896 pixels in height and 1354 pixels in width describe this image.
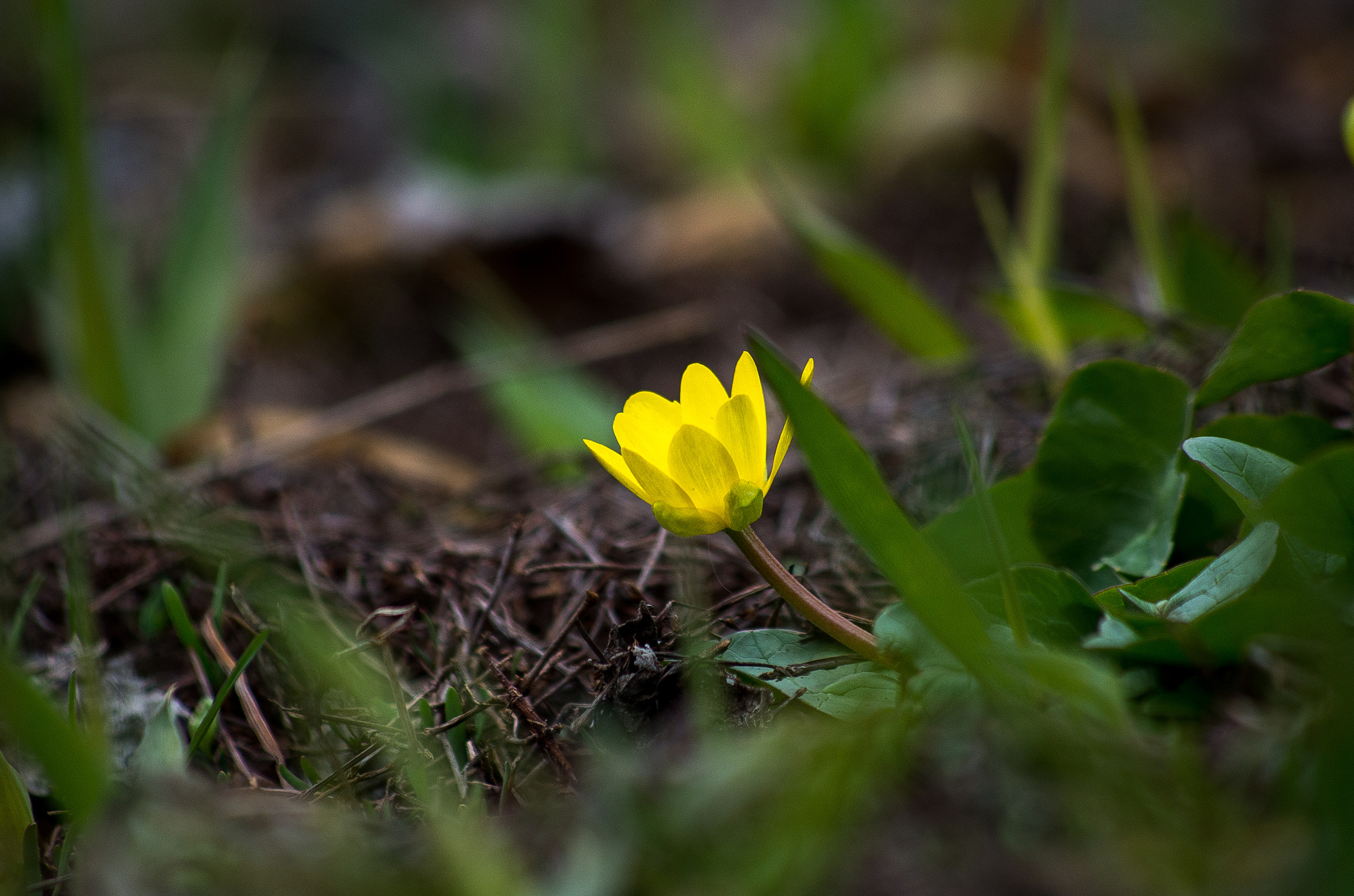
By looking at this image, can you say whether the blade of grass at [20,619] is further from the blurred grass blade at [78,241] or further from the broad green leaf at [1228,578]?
the broad green leaf at [1228,578]

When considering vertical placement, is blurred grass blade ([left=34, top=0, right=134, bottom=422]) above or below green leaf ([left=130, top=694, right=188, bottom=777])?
above

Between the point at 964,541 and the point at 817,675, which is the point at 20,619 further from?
the point at 964,541

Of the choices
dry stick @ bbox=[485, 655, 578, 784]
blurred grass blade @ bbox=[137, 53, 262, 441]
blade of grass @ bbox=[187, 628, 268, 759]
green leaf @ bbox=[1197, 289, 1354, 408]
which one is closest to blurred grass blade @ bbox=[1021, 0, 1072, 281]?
green leaf @ bbox=[1197, 289, 1354, 408]

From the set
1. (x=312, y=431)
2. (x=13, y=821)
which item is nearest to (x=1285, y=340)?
(x=13, y=821)

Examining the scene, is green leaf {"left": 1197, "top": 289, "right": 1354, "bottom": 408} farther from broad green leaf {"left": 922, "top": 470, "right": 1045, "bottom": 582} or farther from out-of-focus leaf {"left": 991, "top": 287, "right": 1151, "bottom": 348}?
out-of-focus leaf {"left": 991, "top": 287, "right": 1151, "bottom": 348}

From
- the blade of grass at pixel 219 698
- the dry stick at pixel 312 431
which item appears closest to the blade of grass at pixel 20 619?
the dry stick at pixel 312 431

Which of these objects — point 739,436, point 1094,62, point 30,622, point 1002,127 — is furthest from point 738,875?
point 1094,62
